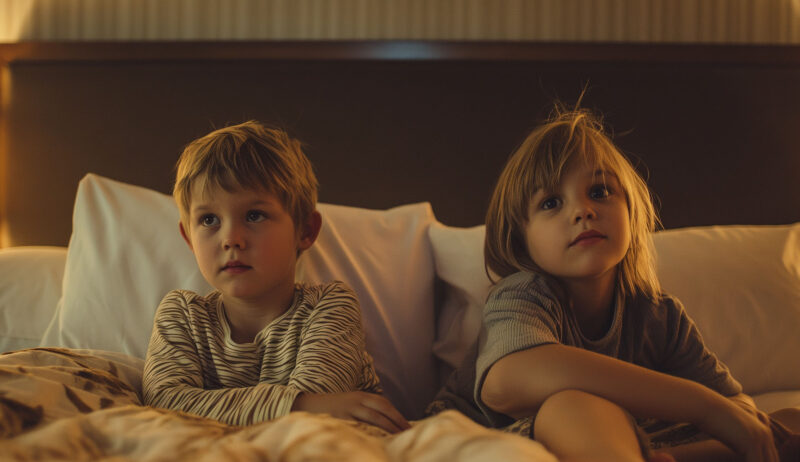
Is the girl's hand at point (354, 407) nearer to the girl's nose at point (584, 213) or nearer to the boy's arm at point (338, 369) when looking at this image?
the boy's arm at point (338, 369)

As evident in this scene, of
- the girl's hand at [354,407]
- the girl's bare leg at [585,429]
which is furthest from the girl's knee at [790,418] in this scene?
the girl's hand at [354,407]

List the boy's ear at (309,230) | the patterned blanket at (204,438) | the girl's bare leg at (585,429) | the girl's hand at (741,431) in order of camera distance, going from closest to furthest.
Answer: the patterned blanket at (204,438) → the girl's bare leg at (585,429) → the girl's hand at (741,431) → the boy's ear at (309,230)

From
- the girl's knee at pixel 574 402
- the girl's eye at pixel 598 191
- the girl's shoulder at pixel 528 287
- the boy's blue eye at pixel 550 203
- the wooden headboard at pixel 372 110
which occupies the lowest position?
the girl's knee at pixel 574 402

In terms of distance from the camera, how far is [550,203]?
100 centimetres

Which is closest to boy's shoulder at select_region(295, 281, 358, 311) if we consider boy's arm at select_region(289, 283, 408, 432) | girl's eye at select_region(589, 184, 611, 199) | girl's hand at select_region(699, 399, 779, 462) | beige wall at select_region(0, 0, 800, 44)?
boy's arm at select_region(289, 283, 408, 432)

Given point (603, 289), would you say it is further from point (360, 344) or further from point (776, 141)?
point (776, 141)

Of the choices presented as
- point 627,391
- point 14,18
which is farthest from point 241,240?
point 14,18

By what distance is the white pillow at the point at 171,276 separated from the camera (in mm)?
1177

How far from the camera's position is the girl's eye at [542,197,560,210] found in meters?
1.00

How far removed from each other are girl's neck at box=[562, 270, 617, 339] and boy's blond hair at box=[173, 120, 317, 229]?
0.48 m

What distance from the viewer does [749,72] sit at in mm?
1710

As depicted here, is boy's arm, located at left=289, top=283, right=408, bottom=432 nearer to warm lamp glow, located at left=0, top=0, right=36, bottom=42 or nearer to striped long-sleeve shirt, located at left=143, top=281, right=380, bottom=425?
striped long-sleeve shirt, located at left=143, top=281, right=380, bottom=425

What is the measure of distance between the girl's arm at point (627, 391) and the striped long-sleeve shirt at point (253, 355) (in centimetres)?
26

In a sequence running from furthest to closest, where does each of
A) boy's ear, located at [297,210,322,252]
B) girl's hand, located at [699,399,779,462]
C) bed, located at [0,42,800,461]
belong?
1. bed, located at [0,42,800,461]
2. boy's ear, located at [297,210,322,252]
3. girl's hand, located at [699,399,779,462]
